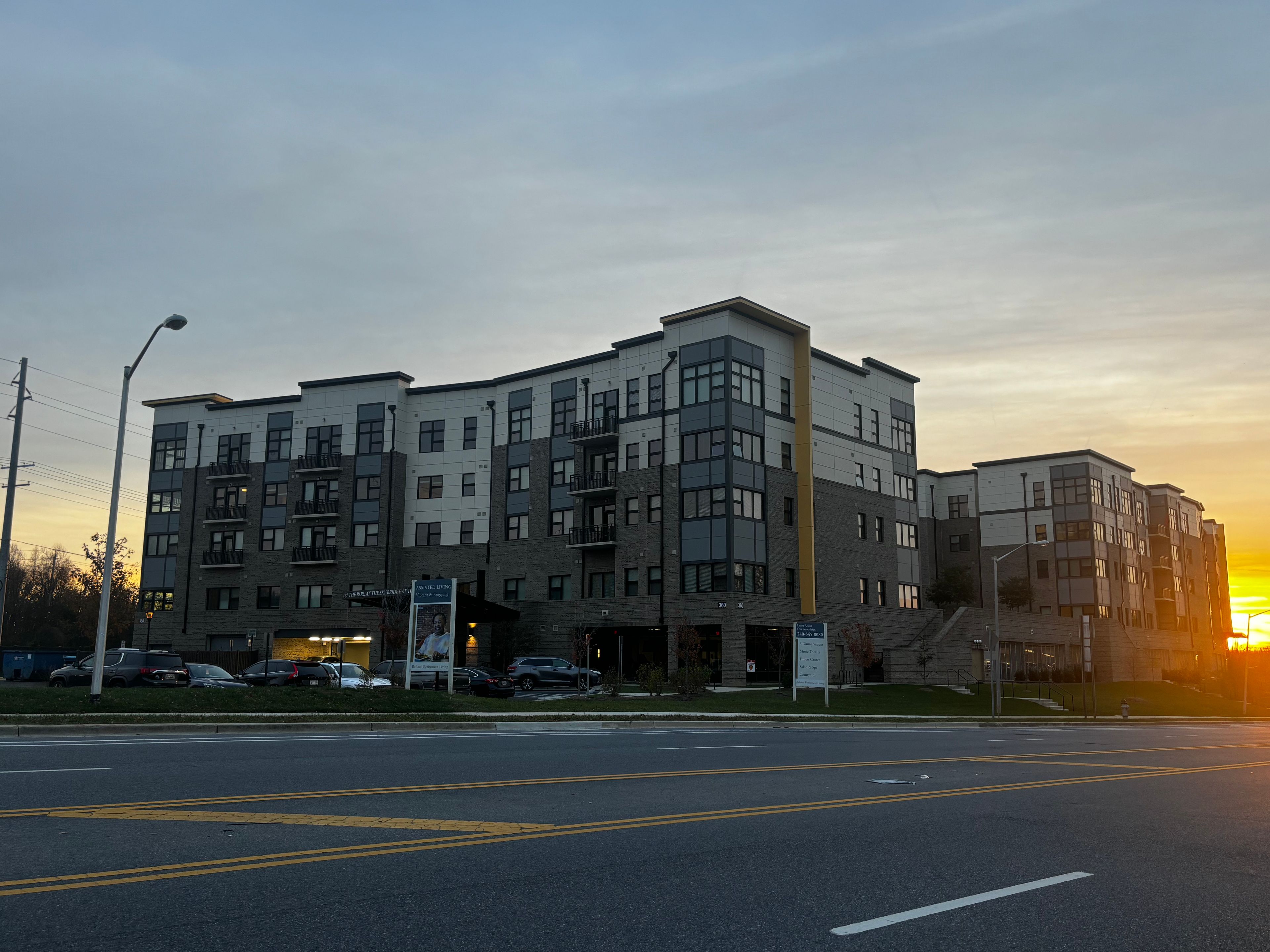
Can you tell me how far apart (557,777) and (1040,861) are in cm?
620

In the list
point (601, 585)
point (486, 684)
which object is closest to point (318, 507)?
point (601, 585)

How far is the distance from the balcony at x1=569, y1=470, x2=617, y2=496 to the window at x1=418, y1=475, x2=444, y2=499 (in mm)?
10847

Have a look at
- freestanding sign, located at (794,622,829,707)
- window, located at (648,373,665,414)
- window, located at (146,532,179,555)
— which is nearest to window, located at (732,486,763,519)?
window, located at (648,373,665,414)

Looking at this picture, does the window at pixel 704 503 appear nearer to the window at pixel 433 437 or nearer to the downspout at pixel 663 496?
the downspout at pixel 663 496

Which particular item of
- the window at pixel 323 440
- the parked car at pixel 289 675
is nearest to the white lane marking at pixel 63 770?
the parked car at pixel 289 675

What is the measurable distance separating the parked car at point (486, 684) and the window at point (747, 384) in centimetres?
2037

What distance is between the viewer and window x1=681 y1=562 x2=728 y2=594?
173 feet

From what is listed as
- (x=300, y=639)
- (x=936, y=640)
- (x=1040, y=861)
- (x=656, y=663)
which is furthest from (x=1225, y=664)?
(x=1040, y=861)

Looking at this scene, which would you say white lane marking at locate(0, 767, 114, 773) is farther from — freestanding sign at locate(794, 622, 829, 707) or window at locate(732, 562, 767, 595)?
window at locate(732, 562, 767, 595)

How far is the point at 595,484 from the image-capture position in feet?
195

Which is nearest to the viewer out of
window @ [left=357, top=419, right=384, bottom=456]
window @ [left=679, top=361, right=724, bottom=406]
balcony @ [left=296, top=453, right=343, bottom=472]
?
window @ [left=679, top=361, right=724, bottom=406]

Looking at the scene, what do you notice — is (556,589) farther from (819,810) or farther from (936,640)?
(819,810)

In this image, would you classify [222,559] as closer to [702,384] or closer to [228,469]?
[228,469]

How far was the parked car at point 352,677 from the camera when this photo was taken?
39.2 meters
